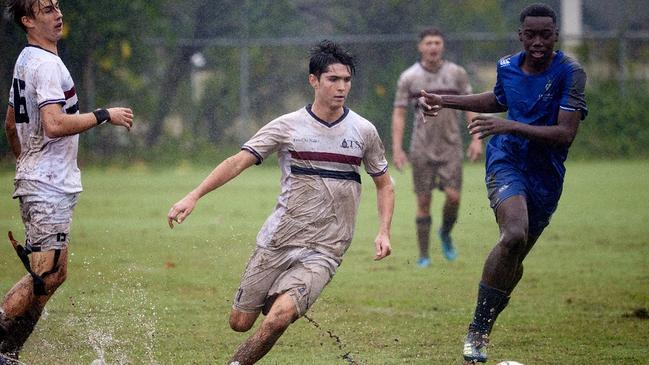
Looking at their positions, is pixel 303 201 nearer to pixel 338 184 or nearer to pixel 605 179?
pixel 338 184

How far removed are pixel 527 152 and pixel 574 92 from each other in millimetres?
472

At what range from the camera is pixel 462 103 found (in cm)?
743

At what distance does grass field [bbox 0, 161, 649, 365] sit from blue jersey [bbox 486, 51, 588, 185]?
1.19m

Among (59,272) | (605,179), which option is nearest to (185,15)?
(605,179)

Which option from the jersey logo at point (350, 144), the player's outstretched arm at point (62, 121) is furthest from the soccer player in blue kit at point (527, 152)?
the player's outstretched arm at point (62, 121)

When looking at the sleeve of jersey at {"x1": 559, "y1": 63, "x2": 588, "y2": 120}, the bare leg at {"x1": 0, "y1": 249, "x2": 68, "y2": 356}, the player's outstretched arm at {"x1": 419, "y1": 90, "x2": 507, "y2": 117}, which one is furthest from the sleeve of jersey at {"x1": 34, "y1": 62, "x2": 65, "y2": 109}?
the sleeve of jersey at {"x1": 559, "y1": 63, "x2": 588, "y2": 120}

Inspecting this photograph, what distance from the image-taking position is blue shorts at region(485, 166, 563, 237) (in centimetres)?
697

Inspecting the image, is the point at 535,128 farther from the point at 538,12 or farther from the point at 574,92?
the point at 538,12

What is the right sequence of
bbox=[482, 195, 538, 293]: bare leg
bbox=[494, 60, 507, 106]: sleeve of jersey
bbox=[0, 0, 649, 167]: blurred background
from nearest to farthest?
bbox=[482, 195, 538, 293]: bare leg
bbox=[494, 60, 507, 106]: sleeve of jersey
bbox=[0, 0, 649, 167]: blurred background

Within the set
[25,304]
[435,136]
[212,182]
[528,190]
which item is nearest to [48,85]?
[212,182]

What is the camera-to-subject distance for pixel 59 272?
21.4ft

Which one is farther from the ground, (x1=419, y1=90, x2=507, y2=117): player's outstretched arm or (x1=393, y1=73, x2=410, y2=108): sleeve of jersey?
(x1=419, y1=90, x2=507, y2=117): player's outstretched arm

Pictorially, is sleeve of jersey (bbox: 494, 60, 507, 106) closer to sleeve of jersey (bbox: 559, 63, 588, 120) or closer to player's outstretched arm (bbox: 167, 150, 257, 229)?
sleeve of jersey (bbox: 559, 63, 588, 120)

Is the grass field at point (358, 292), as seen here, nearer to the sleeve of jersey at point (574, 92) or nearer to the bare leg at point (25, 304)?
the bare leg at point (25, 304)
